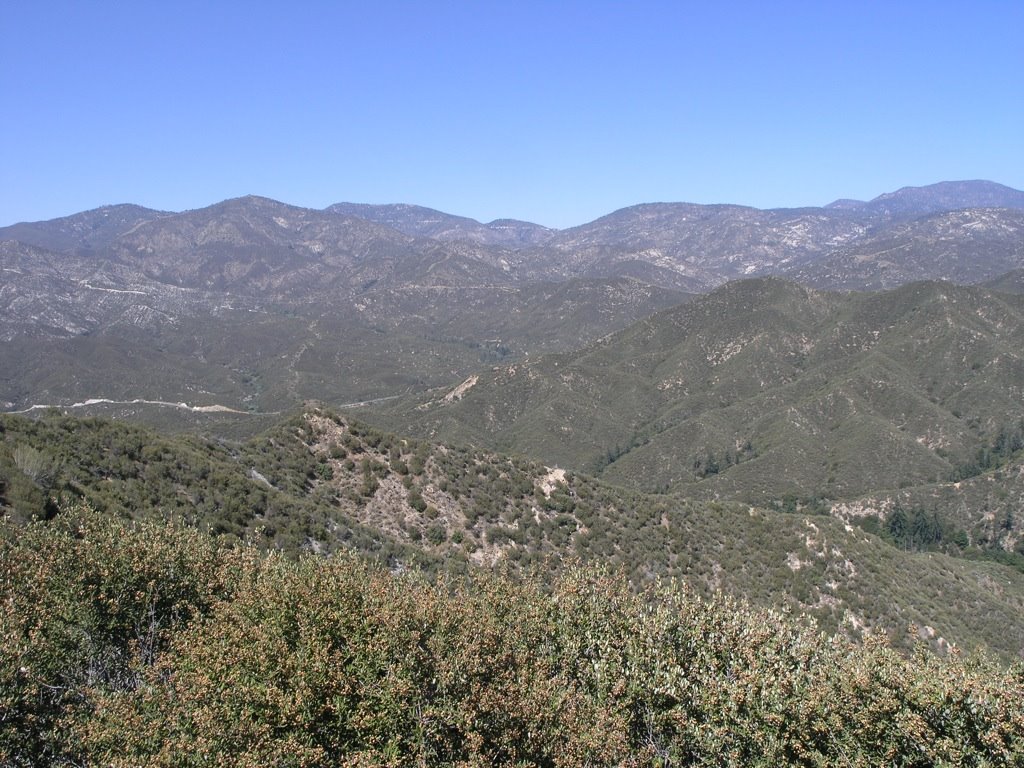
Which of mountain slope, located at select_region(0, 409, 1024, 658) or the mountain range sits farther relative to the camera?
the mountain range

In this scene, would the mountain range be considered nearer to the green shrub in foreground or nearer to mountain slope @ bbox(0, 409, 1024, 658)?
mountain slope @ bbox(0, 409, 1024, 658)

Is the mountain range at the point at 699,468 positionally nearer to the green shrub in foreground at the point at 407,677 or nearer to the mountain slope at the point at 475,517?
the mountain slope at the point at 475,517

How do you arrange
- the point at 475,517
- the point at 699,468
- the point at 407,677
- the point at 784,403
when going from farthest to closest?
the point at 784,403, the point at 699,468, the point at 475,517, the point at 407,677

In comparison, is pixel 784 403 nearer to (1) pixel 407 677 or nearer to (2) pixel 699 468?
(2) pixel 699 468

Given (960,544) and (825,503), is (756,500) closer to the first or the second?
(825,503)

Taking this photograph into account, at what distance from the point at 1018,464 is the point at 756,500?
42766 millimetres

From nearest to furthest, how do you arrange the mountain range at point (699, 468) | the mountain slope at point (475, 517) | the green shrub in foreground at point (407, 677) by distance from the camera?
the green shrub in foreground at point (407, 677) < the mountain slope at point (475, 517) < the mountain range at point (699, 468)

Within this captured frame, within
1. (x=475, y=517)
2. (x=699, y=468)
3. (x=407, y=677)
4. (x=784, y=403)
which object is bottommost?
(x=699, y=468)

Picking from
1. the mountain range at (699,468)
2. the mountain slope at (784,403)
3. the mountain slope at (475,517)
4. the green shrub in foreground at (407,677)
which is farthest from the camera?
the mountain slope at (784,403)

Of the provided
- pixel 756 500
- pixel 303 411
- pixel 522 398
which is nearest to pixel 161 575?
pixel 303 411

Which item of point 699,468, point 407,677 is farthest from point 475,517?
point 699,468

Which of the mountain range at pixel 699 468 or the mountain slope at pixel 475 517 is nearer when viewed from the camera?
the mountain slope at pixel 475 517

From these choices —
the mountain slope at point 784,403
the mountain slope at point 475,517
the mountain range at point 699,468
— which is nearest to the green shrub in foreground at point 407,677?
the mountain range at point 699,468

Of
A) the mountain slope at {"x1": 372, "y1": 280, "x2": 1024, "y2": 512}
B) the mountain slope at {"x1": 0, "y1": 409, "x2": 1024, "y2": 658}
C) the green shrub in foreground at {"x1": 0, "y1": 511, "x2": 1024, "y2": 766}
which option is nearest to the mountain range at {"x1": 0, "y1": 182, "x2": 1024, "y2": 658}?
the mountain slope at {"x1": 0, "y1": 409, "x2": 1024, "y2": 658}
